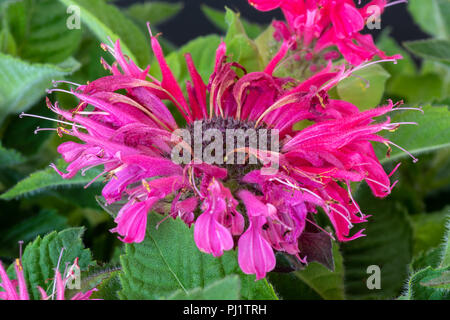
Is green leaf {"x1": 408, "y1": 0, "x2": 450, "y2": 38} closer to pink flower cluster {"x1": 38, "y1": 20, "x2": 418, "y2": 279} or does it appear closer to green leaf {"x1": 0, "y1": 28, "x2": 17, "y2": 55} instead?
pink flower cluster {"x1": 38, "y1": 20, "x2": 418, "y2": 279}

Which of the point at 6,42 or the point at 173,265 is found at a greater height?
the point at 6,42

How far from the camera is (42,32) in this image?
59cm

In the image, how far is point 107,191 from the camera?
327 millimetres

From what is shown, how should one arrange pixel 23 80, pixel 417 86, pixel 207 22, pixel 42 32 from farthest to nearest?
pixel 207 22, pixel 417 86, pixel 42 32, pixel 23 80

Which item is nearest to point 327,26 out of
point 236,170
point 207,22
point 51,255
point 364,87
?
point 364,87

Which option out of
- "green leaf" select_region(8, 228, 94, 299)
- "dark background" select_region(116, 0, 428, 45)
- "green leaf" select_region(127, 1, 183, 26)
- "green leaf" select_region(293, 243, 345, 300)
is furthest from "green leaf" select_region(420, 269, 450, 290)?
"dark background" select_region(116, 0, 428, 45)

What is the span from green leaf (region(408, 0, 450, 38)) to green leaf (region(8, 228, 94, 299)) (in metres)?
0.49

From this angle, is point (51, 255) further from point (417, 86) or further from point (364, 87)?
point (417, 86)

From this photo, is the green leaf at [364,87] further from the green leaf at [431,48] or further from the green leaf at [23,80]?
the green leaf at [23,80]

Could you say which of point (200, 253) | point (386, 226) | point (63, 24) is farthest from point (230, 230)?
point (63, 24)

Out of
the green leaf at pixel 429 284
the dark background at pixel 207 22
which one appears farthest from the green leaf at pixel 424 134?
the dark background at pixel 207 22

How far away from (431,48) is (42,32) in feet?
1.32

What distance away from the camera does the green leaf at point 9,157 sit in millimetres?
459
